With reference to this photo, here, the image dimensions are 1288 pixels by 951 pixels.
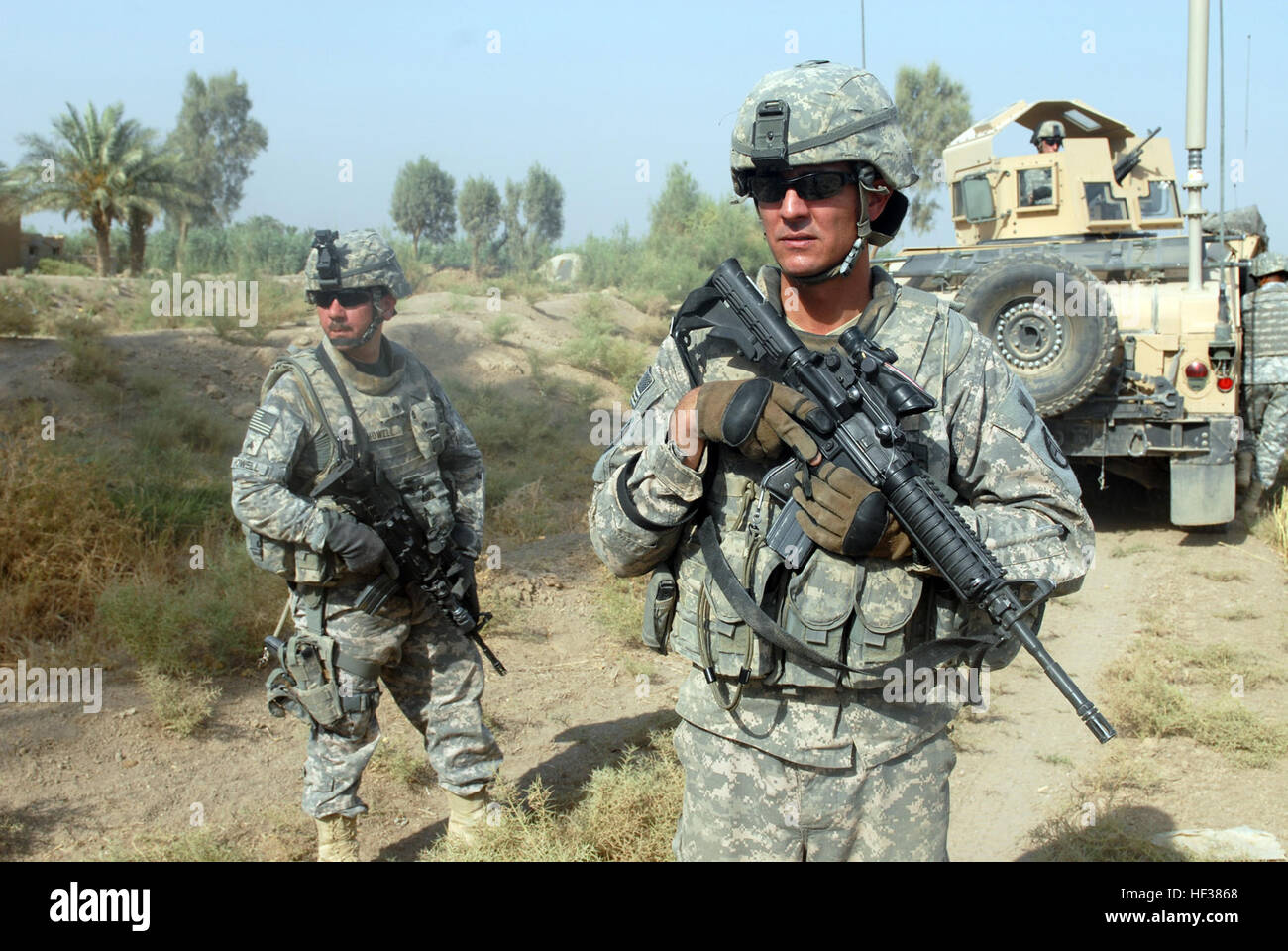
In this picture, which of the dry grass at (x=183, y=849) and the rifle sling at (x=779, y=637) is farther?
the dry grass at (x=183, y=849)

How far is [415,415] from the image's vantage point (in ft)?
11.9

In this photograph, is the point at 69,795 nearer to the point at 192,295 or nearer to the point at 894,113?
the point at 894,113

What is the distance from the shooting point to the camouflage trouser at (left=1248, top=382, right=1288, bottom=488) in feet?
24.9

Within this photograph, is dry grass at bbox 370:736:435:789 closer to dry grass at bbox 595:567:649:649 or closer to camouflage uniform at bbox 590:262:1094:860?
dry grass at bbox 595:567:649:649

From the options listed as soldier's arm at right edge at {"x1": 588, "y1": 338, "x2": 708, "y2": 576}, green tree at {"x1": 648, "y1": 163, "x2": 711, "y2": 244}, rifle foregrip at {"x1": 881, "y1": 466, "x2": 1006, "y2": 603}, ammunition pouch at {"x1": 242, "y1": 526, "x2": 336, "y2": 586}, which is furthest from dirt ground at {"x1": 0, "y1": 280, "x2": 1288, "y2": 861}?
green tree at {"x1": 648, "y1": 163, "x2": 711, "y2": 244}

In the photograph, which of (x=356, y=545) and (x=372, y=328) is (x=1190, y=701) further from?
(x=372, y=328)

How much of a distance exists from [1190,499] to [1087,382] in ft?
4.04

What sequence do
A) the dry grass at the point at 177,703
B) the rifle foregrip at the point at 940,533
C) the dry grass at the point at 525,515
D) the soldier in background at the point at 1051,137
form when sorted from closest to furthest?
the rifle foregrip at the point at 940,533 → the dry grass at the point at 177,703 → the dry grass at the point at 525,515 → the soldier in background at the point at 1051,137

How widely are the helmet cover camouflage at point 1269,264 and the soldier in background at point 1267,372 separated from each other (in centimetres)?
45

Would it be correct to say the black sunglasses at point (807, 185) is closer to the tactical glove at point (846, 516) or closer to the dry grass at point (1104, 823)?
the tactical glove at point (846, 516)

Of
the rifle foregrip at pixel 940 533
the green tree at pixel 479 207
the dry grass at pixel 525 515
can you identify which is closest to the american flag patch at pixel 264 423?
the rifle foregrip at pixel 940 533

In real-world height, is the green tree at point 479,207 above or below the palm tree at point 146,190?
above

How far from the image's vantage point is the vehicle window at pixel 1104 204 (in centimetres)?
886
